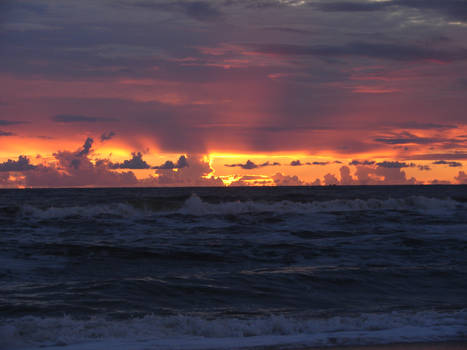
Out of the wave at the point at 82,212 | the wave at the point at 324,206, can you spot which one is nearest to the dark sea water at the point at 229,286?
the wave at the point at 82,212

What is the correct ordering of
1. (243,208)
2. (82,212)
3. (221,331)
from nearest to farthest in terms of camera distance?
(221,331) < (82,212) < (243,208)

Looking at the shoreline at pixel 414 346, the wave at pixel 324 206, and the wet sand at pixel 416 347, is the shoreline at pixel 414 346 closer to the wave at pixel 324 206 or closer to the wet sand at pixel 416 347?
the wet sand at pixel 416 347

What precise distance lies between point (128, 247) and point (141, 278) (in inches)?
205

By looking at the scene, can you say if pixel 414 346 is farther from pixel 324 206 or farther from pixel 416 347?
pixel 324 206

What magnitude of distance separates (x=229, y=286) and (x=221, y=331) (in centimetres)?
333

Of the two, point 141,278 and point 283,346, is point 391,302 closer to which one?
point 283,346

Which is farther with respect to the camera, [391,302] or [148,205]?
[148,205]

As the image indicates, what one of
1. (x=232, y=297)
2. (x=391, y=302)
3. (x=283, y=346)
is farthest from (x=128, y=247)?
(x=283, y=346)

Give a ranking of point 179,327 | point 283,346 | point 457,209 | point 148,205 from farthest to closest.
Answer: point 148,205, point 457,209, point 179,327, point 283,346

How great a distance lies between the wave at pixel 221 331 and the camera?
6.88m

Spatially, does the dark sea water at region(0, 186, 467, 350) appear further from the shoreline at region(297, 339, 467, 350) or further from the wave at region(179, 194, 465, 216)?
the wave at region(179, 194, 465, 216)

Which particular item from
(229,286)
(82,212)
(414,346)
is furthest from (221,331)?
(82,212)

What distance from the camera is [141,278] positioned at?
1148 cm

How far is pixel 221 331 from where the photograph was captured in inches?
292
